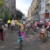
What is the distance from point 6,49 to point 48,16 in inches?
2021

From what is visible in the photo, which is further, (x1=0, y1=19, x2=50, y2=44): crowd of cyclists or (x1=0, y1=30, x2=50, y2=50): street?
(x1=0, y1=30, x2=50, y2=50): street

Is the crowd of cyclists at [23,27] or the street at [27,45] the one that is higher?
the crowd of cyclists at [23,27]

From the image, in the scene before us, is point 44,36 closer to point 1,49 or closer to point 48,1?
point 1,49

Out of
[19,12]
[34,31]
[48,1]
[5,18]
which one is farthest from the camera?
[19,12]

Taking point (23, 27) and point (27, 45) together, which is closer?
point (27, 45)

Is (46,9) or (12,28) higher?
(46,9)

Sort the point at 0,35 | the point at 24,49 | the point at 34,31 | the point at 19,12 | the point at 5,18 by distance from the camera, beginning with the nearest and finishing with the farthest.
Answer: the point at 24,49 → the point at 0,35 → the point at 34,31 → the point at 5,18 → the point at 19,12

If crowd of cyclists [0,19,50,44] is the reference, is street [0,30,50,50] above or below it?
below

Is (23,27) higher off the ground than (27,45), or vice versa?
(23,27)

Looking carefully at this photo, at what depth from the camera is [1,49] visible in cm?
960

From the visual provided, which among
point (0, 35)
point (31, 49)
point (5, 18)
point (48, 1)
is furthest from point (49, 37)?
point (48, 1)

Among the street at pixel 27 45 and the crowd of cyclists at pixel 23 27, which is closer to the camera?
the crowd of cyclists at pixel 23 27

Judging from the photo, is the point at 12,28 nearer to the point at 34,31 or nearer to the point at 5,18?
the point at 34,31

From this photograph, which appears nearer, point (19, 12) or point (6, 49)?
point (6, 49)
